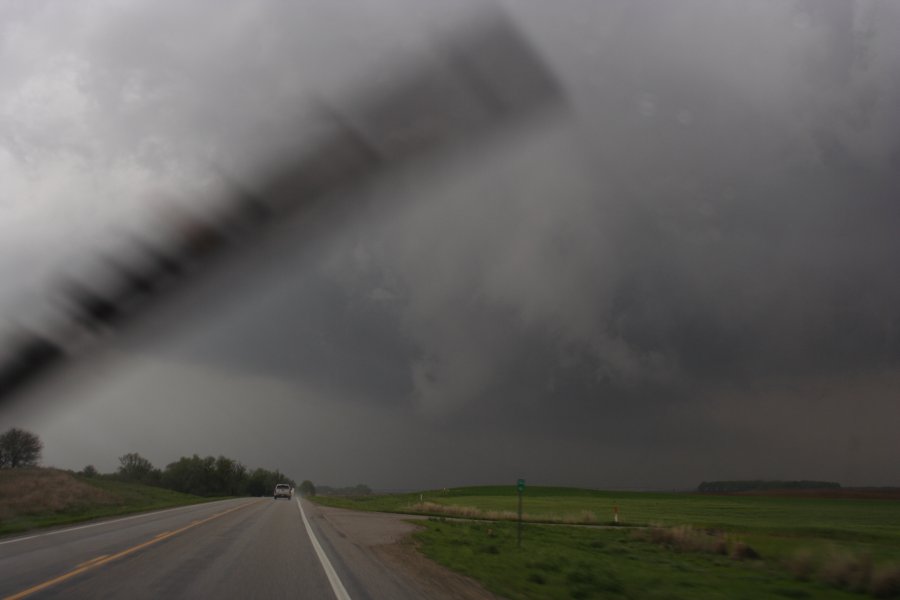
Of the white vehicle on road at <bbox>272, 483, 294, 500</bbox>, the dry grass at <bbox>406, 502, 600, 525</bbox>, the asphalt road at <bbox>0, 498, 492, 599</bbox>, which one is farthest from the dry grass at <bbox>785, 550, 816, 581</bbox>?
the white vehicle on road at <bbox>272, 483, 294, 500</bbox>

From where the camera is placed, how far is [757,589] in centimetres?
1269

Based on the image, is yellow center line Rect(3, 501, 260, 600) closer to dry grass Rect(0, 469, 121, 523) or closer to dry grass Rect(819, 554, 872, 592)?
dry grass Rect(0, 469, 121, 523)

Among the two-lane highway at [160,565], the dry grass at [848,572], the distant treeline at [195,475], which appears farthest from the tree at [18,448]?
the dry grass at [848,572]

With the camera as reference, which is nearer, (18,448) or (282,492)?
(282,492)

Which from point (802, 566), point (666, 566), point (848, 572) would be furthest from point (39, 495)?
point (848, 572)

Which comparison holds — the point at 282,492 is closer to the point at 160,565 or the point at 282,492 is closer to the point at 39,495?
the point at 39,495

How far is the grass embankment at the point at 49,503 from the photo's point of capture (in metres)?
25.8

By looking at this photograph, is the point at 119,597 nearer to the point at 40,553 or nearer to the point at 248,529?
the point at 40,553

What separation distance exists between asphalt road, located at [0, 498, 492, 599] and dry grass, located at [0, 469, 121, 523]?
14.1m

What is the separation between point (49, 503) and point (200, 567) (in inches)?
1251

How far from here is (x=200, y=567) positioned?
463 inches

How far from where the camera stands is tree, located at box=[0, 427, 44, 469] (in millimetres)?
99125

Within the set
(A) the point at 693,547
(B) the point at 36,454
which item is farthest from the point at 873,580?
(B) the point at 36,454

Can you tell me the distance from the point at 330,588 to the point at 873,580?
1033cm
